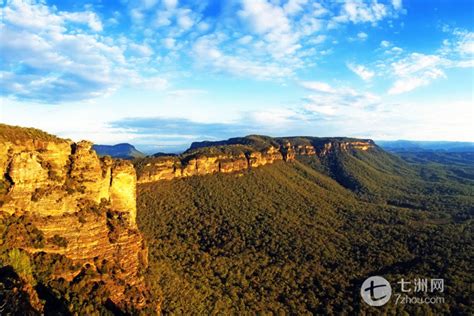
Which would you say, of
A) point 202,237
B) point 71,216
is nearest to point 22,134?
point 71,216

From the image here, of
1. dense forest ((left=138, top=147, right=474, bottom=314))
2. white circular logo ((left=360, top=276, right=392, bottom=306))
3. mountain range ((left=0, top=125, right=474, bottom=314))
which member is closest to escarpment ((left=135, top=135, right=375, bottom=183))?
mountain range ((left=0, top=125, right=474, bottom=314))

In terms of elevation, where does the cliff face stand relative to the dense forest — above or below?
Answer: above

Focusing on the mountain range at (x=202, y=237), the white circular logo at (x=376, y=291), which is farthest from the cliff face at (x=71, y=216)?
the white circular logo at (x=376, y=291)

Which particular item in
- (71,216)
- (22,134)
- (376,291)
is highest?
(22,134)

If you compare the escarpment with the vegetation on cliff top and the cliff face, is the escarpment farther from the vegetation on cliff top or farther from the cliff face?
the vegetation on cliff top

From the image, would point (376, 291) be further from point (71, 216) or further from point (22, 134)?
point (22, 134)

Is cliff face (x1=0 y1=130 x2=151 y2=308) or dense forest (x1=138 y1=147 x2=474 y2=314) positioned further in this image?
dense forest (x1=138 y1=147 x2=474 y2=314)
